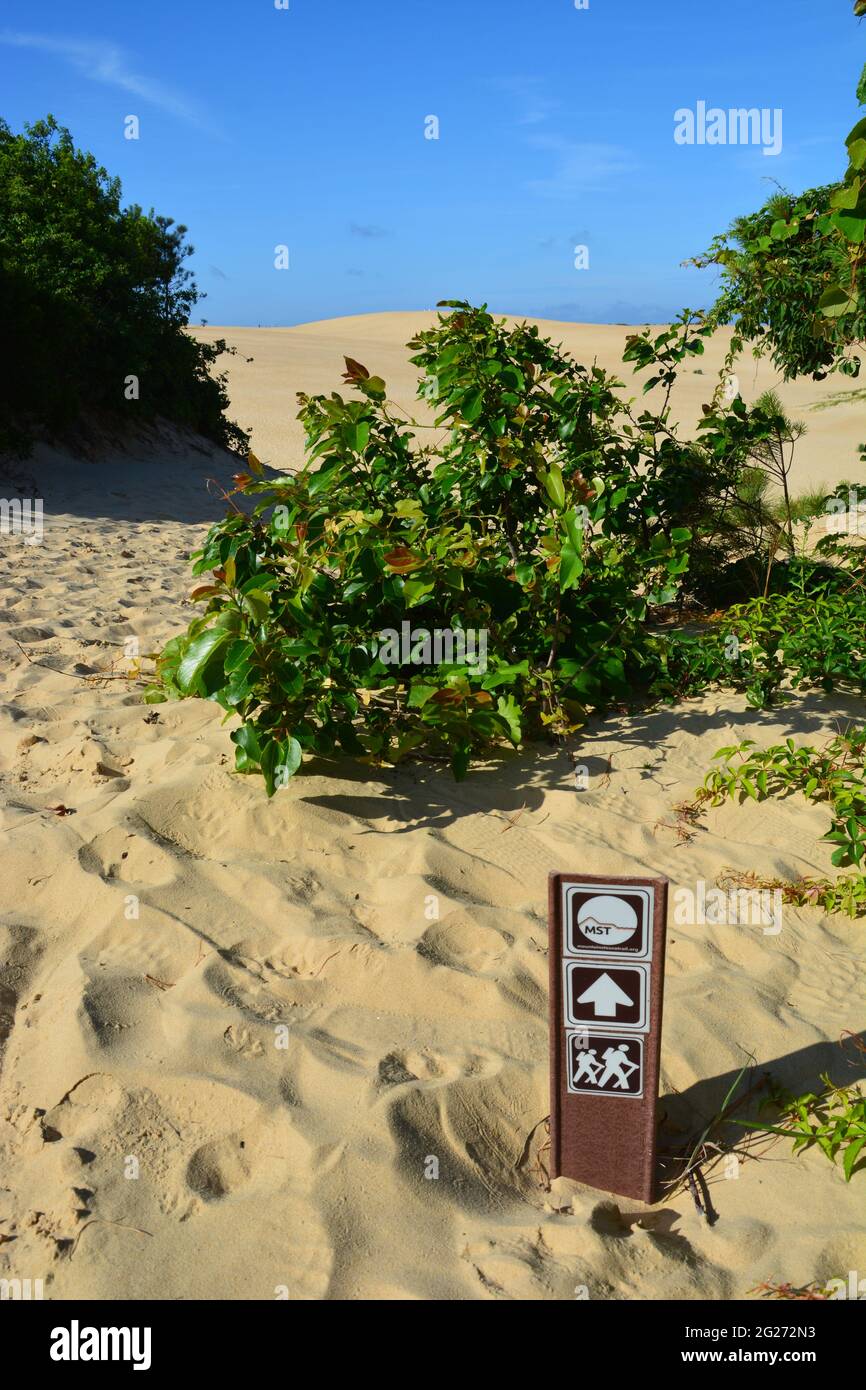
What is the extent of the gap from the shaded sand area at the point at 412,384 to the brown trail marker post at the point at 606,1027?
11.2 feet

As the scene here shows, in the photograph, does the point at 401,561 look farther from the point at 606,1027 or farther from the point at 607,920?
the point at 606,1027

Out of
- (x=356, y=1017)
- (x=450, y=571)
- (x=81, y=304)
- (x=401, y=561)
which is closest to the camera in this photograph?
(x=356, y=1017)

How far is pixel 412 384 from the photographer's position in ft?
87.5

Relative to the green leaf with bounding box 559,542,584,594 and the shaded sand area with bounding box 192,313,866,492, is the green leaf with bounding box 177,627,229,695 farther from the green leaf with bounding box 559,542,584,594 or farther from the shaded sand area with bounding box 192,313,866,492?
the shaded sand area with bounding box 192,313,866,492

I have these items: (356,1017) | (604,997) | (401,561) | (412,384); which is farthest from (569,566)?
(412,384)

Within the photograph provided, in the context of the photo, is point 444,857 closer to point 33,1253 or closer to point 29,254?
point 33,1253

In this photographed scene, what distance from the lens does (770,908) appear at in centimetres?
304

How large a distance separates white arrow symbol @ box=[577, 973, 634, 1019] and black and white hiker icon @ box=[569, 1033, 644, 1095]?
0.18 feet

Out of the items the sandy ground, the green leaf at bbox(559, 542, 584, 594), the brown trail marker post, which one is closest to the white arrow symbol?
the brown trail marker post

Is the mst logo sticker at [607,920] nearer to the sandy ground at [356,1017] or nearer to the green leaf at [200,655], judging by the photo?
the sandy ground at [356,1017]

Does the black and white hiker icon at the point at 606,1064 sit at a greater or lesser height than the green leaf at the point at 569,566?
lesser

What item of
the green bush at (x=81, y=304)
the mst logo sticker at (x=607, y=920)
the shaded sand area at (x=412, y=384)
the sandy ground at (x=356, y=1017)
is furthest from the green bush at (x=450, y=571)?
the green bush at (x=81, y=304)

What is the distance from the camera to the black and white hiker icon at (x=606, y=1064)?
2121 mm

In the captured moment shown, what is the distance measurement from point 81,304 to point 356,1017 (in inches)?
356
